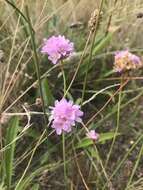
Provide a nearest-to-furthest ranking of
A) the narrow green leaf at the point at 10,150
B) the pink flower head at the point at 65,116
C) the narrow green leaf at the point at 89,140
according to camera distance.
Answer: the pink flower head at the point at 65,116 → the narrow green leaf at the point at 10,150 → the narrow green leaf at the point at 89,140

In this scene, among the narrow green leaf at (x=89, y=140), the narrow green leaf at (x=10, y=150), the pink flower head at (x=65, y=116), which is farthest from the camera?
the narrow green leaf at (x=89, y=140)

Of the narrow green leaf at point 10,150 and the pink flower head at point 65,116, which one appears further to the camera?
the narrow green leaf at point 10,150

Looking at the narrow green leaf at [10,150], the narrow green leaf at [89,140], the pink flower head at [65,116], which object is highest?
the pink flower head at [65,116]

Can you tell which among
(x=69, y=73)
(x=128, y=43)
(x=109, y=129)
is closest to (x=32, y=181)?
(x=109, y=129)

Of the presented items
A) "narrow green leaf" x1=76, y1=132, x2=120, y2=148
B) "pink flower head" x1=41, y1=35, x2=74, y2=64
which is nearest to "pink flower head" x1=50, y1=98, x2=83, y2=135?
"pink flower head" x1=41, y1=35, x2=74, y2=64

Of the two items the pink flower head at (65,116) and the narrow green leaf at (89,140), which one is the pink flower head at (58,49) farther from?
the narrow green leaf at (89,140)

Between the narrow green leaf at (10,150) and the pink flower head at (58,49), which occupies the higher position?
the pink flower head at (58,49)

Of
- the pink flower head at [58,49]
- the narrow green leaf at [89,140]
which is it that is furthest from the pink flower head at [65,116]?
the narrow green leaf at [89,140]

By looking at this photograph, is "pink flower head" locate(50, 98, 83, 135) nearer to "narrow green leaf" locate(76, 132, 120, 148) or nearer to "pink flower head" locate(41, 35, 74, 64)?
"pink flower head" locate(41, 35, 74, 64)

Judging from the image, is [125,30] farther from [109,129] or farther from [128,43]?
[109,129]

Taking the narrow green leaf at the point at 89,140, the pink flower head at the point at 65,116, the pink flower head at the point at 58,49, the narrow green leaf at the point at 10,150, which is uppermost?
the pink flower head at the point at 58,49

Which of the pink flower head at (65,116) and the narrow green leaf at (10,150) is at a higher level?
the pink flower head at (65,116)
